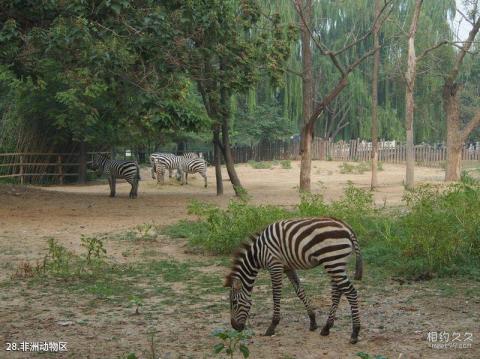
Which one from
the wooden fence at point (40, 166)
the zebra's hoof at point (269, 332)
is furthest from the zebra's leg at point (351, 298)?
the wooden fence at point (40, 166)

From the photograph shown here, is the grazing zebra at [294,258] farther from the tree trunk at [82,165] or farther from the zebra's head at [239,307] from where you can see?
the tree trunk at [82,165]

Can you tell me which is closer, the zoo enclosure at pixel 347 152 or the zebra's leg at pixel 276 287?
the zebra's leg at pixel 276 287

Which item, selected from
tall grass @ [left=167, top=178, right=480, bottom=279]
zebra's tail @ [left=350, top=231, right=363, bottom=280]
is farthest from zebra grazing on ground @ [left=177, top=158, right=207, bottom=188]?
zebra's tail @ [left=350, top=231, right=363, bottom=280]

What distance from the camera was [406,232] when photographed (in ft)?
29.2

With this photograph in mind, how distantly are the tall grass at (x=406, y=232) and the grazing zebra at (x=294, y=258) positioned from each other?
2378 mm

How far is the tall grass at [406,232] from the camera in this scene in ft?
26.2

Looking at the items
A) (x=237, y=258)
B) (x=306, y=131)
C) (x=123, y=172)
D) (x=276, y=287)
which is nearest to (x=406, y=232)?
(x=276, y=287)

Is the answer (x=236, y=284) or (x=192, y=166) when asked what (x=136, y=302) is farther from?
(x=192, y=166)

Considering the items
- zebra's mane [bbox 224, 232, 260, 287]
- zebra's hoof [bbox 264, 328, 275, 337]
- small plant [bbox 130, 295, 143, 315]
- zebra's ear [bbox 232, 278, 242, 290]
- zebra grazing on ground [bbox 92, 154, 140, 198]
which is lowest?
zebra's hoof [bbox 264, 328, 275, 337]

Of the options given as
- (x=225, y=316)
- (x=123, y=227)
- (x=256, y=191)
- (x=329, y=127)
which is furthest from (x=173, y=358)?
(x=329, y=127)

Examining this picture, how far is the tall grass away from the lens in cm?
800

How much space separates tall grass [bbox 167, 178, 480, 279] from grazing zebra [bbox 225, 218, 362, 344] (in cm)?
238

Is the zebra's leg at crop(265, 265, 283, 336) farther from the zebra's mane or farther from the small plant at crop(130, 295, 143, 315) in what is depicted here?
the small plant at crop(130, 295, 143, 315)

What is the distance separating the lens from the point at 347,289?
5.57m
